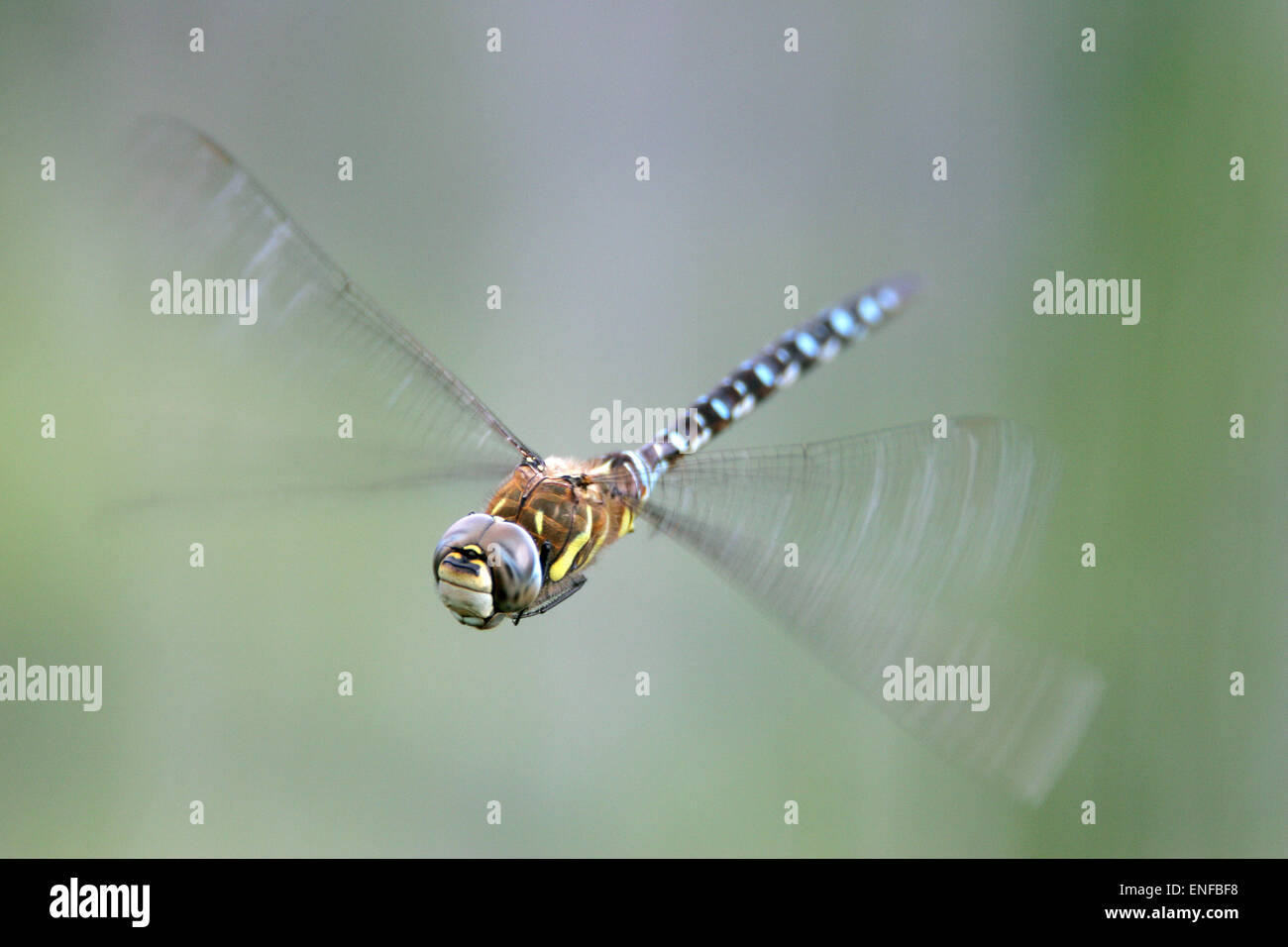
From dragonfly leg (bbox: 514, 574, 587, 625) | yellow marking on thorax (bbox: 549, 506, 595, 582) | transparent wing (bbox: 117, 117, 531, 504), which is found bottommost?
dragonfly leg (bbox: 514, 574, 587, 625)

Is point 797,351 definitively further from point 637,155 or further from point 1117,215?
point 1117,215

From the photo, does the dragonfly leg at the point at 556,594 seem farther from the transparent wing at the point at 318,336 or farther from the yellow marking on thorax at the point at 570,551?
the transparent wing at the point at 318,336

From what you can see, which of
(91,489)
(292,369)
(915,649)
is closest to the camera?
(915,649)

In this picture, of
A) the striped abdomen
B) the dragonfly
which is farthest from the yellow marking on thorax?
the striped abdomen

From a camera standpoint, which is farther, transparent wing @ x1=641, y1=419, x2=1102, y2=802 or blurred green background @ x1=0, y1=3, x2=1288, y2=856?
blurred green background @ x1=0, y1=3, x2=1288, y2=856

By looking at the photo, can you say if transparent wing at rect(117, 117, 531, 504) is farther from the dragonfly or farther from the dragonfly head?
the dragonfly head

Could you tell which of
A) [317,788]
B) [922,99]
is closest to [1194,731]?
[922,99]

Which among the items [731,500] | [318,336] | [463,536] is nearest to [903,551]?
[731,500]
